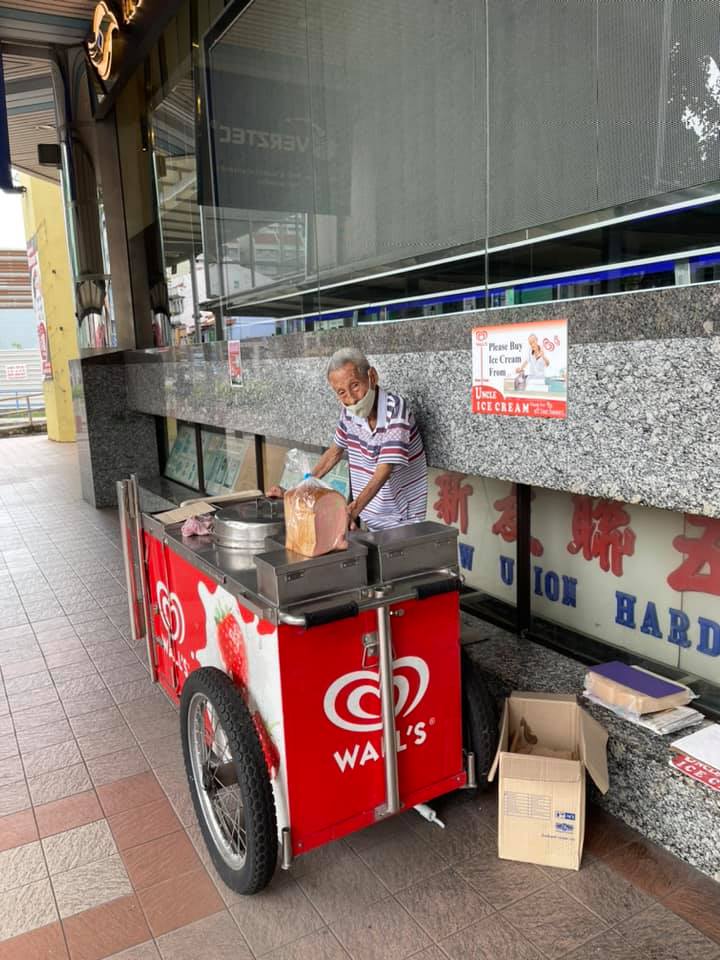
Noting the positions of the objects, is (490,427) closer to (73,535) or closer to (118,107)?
(73,535)

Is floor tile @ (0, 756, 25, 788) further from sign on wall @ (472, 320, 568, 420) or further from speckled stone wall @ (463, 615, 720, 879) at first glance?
sign on wall @ (472, 320, 568, 420)

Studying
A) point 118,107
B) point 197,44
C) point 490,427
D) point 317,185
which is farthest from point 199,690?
point 118,107

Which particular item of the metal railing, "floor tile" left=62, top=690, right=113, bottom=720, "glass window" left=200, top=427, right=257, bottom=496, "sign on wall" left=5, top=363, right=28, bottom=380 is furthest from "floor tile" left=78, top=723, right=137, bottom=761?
"sign on wall" left=5, top=363, right=28, bottom=380

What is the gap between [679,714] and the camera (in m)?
2.76

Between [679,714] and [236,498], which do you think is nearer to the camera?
[679,714]

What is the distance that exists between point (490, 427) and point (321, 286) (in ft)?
6.61

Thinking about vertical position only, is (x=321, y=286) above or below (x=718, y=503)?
above

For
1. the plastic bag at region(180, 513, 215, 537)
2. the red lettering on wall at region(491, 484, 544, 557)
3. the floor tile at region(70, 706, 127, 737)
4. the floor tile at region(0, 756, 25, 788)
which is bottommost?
the floor tile at region(0, 756, 25, 788)

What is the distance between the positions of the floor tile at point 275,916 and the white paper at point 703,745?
1381 mm

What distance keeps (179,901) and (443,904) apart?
2.94 feet

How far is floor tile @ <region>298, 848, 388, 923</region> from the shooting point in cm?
239

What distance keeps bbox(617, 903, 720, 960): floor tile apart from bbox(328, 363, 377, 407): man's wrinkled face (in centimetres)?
221

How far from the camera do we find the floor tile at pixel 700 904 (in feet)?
7.34

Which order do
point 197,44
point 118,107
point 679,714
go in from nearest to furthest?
point 679,714 → point 197,44 → point 118,107
